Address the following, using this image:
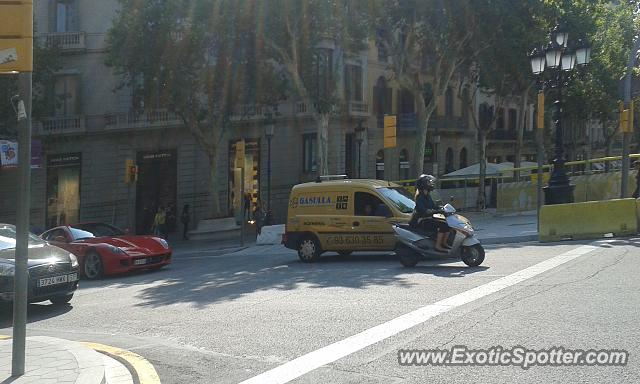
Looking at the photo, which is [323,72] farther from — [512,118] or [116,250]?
[512,118]

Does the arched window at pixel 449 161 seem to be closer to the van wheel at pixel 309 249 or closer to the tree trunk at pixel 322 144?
the tree trunk at pixel 322 144

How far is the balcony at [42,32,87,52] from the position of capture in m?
38.6

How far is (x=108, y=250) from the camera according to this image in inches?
624

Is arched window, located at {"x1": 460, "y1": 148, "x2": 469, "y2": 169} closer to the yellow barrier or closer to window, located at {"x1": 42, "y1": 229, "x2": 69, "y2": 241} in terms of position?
the yellow barrier

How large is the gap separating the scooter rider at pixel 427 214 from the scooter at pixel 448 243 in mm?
94

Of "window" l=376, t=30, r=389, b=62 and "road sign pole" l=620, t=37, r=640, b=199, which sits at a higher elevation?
"window" l=376, t=30, r=389, b=62

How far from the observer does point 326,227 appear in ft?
53.0

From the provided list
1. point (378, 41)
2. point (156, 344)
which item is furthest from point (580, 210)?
point (378, 41)

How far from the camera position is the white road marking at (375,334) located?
653 cm

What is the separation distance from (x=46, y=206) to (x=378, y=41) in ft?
72.9

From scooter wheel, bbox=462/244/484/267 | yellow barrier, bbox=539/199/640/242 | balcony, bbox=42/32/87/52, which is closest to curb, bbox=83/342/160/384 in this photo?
scooter wheel, bbox=462/244/484/267

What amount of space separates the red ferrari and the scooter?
621 cm

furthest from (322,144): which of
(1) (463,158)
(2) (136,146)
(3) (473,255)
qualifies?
(1) (463,158)

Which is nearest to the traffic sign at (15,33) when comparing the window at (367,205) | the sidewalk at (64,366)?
the sidewalk at (64,366)
